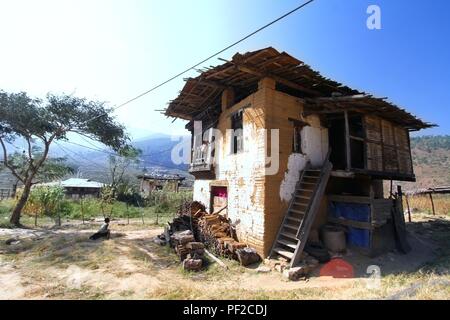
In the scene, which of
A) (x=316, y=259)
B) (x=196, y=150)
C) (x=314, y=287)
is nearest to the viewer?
→ (x=314, y=287)

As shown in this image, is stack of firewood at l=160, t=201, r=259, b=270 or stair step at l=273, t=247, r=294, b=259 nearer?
stair step at l=273, t=247, r=294, b=259

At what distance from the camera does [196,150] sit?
14.0m

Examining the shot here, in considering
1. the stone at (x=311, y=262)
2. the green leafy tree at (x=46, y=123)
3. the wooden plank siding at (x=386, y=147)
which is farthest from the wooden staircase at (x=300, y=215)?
the green leafy tree at (x=46, y=123)

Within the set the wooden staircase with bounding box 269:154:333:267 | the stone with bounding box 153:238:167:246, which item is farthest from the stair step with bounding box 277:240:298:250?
the stone with bounding box 153:238:167:246

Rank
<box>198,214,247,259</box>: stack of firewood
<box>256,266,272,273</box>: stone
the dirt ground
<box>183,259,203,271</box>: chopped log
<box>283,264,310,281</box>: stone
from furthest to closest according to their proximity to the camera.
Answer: <box>198,214,247,259</box>: stack of firewood < <box>183,259,203,271</box>: chopped log < <box>256,266,272,273</box>: stone < <box>283,264,310,281</box>: stone < the dirt ground

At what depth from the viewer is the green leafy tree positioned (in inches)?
560

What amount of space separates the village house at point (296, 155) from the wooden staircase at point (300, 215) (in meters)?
0.03

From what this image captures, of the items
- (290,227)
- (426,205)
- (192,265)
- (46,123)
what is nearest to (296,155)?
(290,227)

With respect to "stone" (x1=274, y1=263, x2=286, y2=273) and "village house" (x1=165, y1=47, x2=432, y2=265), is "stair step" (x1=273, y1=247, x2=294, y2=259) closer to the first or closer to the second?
"village house" (x1=165, y1=47, x2=432, y2=265)

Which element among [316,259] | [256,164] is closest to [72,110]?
[256,164]

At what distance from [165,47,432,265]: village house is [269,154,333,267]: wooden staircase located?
3cm

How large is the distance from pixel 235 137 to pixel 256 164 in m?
2.20

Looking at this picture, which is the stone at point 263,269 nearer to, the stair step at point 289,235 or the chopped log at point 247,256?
the chopped log at point 247,256
